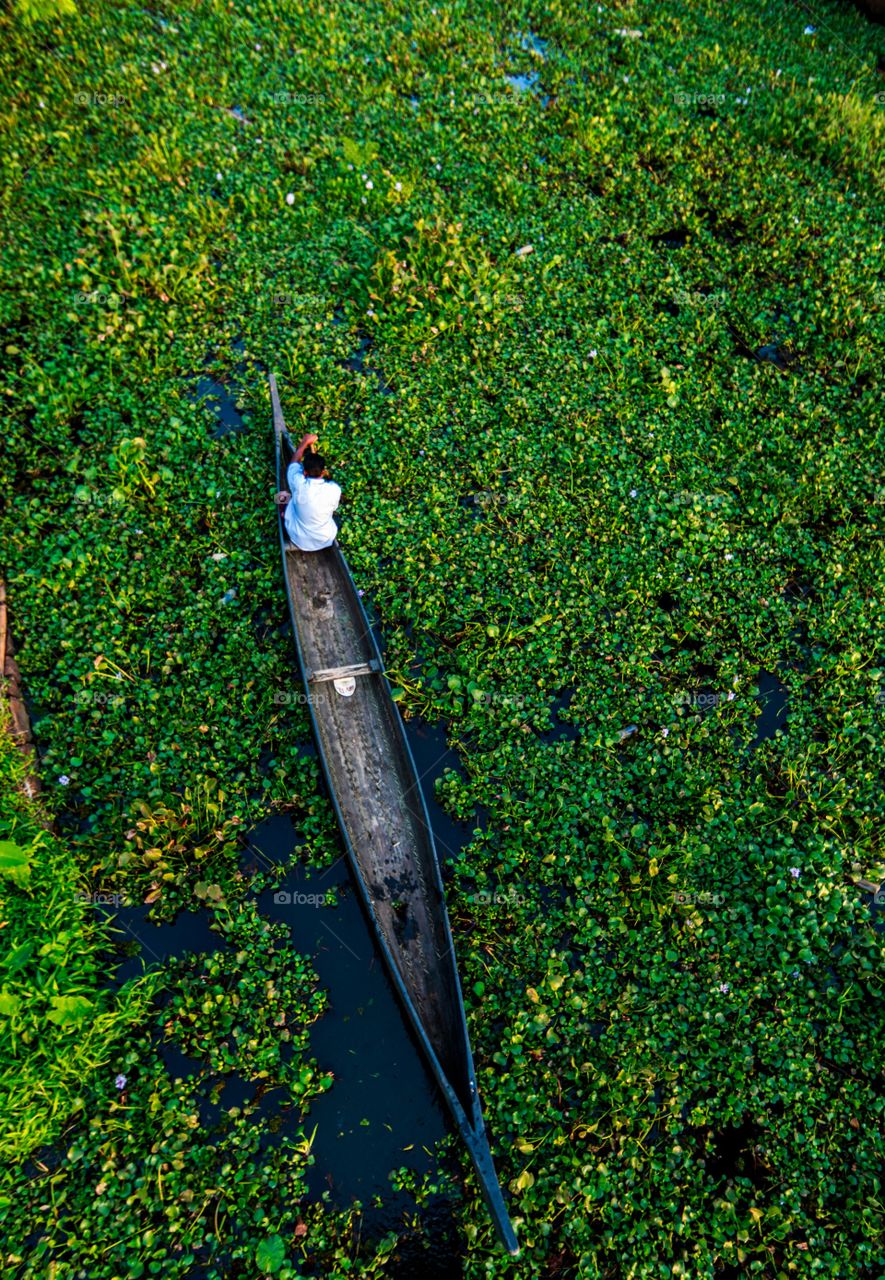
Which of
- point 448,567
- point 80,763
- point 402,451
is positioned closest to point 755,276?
point 402,451

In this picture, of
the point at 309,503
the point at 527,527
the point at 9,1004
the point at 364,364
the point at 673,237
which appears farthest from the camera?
the point at 673,237

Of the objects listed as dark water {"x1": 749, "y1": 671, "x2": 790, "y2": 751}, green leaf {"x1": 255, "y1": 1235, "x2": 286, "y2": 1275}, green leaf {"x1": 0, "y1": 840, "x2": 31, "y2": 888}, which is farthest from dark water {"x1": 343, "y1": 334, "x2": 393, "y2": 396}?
green leaf {"x1": 255, "y1": 1235, "x2": 286, "y2": 1275}

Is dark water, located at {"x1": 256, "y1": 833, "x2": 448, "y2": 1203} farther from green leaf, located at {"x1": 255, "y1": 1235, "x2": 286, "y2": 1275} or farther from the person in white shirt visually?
the person in white shirt

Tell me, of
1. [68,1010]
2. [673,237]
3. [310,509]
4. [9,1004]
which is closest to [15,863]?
[9,1004]

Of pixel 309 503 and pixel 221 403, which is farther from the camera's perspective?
pixel 221 403

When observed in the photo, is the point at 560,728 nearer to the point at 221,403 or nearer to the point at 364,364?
the point at 364,364

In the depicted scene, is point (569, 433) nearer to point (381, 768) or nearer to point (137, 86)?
point (381, 768)
